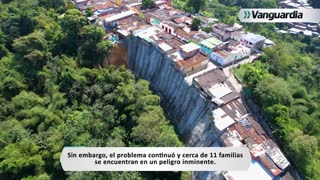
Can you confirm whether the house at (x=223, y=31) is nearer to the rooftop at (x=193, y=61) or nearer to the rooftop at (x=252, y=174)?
the rooftop at (x=193, y=61)

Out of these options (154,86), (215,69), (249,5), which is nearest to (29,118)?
(154,86)

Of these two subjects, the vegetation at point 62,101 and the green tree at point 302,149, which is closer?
the green tree at point 302,149

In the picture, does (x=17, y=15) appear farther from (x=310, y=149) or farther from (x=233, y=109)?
(x=310, y=149)

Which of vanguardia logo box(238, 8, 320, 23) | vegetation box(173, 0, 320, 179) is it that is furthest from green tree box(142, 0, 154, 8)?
vanguardia logo box(238, 8, 320, 23)

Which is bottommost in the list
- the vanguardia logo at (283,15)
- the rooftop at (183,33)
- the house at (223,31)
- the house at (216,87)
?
the house at (216,87)

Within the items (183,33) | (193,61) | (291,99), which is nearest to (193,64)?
(193,61)

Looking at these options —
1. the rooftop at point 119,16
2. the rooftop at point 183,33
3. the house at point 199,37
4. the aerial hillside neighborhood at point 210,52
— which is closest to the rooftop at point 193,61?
the aerial hillside neighborhood at point 210,52

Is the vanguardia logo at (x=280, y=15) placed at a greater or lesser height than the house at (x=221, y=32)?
greater

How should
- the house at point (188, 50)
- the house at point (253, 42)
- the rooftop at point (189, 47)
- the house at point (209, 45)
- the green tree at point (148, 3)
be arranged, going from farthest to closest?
the green tree at point (148, 3) < the house at point (253, 42) < the house at point (209, 45) < the rooftop at point (189, 47) < the house at point (188, 50)

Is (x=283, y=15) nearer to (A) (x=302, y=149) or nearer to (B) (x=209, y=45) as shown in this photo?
(A) (x=302, y=149)
